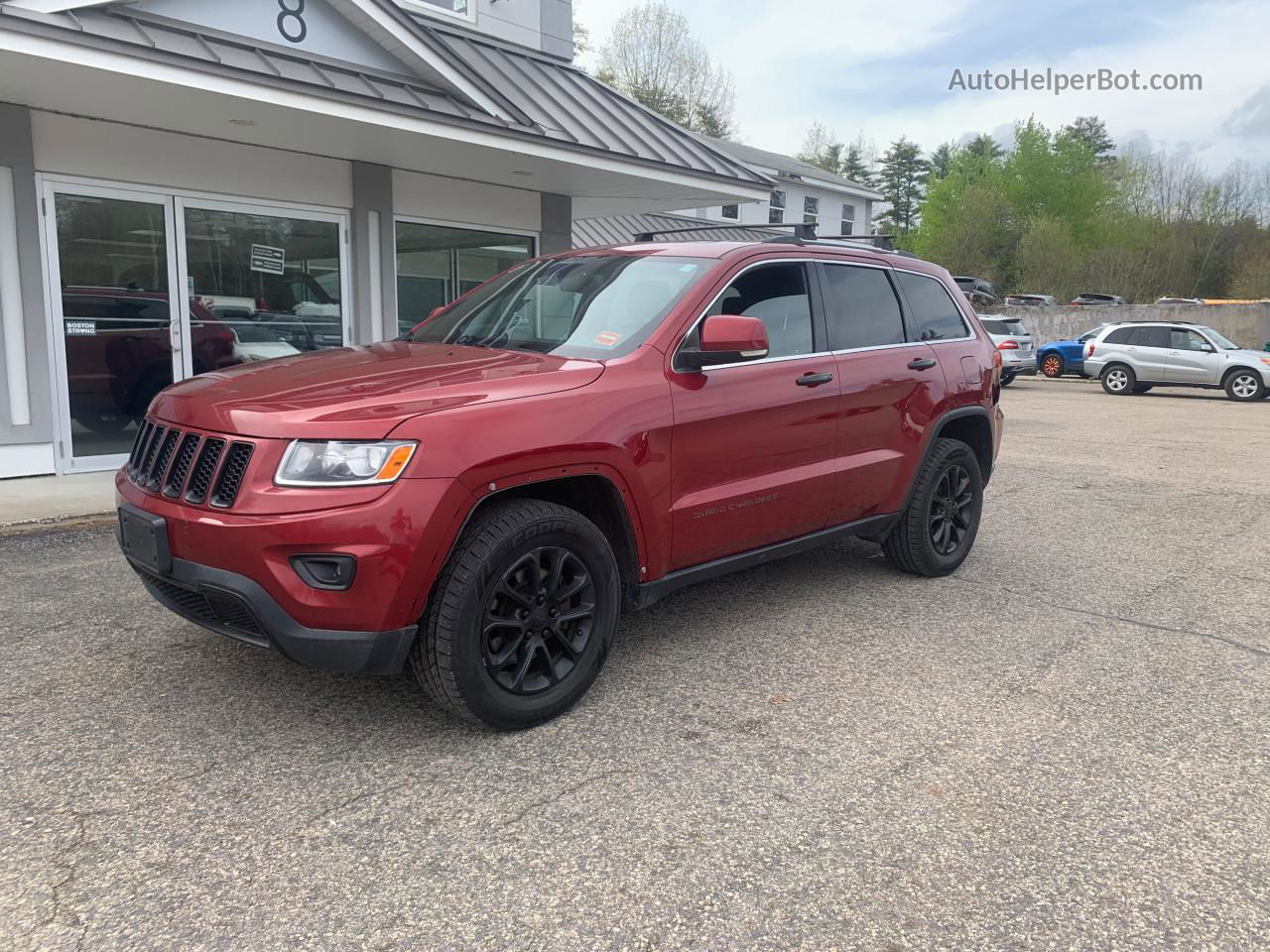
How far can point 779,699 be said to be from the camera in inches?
147

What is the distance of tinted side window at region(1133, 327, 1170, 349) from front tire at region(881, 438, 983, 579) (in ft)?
59.9

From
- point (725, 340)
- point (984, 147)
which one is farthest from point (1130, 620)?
point (984, 147)

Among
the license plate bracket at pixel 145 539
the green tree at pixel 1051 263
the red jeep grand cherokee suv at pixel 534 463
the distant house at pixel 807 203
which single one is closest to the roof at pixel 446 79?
the red jeep grand cherokee suv at pixel 534 463

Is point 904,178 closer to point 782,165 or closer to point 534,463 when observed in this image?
point 782,165

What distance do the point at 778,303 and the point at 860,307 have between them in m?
0.69

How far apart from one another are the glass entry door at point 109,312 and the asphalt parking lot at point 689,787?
3.49 metres

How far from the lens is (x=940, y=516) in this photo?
5469mm

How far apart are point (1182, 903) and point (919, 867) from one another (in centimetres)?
67

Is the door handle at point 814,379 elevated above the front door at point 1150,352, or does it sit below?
above

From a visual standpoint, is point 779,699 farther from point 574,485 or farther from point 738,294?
point 738,294

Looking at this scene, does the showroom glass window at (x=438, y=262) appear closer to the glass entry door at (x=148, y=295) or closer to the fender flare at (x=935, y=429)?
the glass entry door at (x=148, y=295)

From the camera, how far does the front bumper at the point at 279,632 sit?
294 centimetres

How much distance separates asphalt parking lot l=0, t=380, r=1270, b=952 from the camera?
240 cm

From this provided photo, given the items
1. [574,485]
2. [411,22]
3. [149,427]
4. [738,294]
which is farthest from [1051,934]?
[411,22]
